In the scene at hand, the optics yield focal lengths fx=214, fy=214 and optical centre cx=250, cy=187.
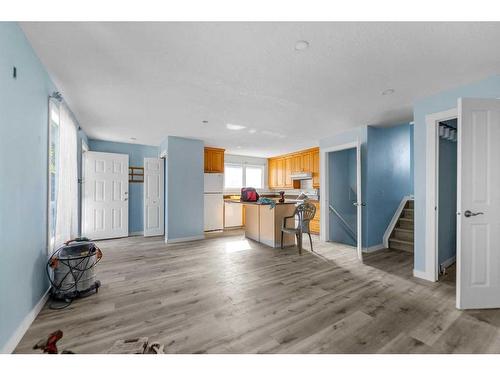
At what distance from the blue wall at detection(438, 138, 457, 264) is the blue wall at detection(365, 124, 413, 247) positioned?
110cm

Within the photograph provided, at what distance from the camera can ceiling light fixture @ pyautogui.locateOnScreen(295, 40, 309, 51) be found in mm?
1742

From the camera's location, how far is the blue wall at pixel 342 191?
16.2 feet

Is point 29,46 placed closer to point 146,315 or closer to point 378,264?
point 146,315

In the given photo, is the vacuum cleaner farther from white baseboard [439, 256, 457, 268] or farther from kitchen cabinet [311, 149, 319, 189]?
kitchen cabinet [311, 149, 319, 189]

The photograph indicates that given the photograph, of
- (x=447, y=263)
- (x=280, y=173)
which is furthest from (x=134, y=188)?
(x=447, y=263)

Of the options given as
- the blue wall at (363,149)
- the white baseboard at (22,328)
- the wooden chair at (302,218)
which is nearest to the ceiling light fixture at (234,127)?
the wooden chair at (302,218)

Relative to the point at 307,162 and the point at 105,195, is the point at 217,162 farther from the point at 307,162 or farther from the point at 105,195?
the point at 105,195

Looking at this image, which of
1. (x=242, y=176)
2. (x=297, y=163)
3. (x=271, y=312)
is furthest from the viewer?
(x=242, y=176)

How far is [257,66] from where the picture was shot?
2.10 m

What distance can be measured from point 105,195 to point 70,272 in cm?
319

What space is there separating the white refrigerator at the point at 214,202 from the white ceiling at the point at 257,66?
242 cm

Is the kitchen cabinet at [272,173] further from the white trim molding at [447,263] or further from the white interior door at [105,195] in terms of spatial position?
the white trim molding at [447,263]

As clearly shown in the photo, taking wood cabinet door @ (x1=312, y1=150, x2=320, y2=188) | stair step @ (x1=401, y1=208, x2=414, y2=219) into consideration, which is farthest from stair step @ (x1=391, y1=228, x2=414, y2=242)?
wood cabinet door @ (x1=312, y1=150, x2=320, y2=188)
